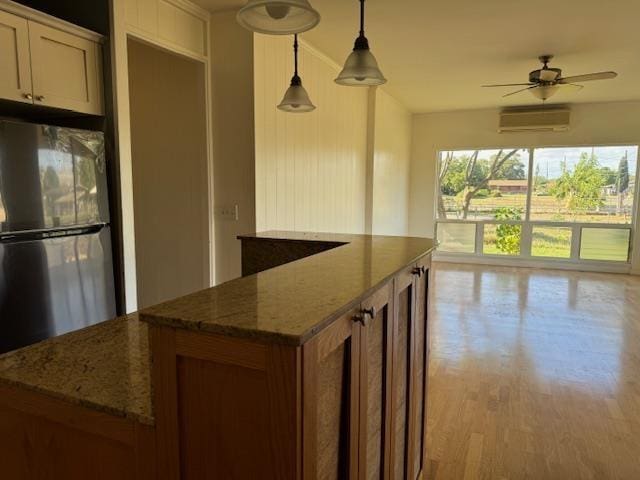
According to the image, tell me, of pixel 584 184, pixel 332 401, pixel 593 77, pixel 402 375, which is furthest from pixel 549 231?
pixel 332 401

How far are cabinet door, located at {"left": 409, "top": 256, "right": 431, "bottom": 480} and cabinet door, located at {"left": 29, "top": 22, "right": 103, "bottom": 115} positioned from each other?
2.07m

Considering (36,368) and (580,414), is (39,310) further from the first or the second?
(580,414)

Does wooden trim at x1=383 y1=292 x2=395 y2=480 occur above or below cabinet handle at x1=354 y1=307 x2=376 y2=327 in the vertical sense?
below

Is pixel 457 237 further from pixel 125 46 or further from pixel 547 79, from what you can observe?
pixel 125 46

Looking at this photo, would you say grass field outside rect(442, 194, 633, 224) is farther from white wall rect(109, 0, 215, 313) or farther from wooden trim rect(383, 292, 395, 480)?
wooden trim rect(383, 292, 395, 480)

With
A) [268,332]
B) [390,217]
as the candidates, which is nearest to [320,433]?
[268,332]

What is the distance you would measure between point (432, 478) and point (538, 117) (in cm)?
643

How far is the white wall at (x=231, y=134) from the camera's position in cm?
329

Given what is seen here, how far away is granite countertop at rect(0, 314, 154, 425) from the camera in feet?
3.09

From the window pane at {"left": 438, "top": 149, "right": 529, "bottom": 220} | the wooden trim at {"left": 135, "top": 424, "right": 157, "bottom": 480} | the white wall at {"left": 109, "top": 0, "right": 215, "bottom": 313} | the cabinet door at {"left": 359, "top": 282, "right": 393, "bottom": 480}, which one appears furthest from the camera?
the window pane at {"left": 438, "top": 149, "right": 529, "bottom": 220}

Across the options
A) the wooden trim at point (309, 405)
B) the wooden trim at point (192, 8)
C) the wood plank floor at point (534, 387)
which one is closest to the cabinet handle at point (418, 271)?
the wooden trim at point (309, 405)

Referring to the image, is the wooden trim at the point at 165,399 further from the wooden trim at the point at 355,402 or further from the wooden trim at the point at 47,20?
the wooden trim at the point at 47,20

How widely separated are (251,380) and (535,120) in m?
7.44

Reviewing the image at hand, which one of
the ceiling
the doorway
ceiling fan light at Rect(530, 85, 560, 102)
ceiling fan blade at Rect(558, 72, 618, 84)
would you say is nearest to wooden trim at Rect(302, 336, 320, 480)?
the doorway
